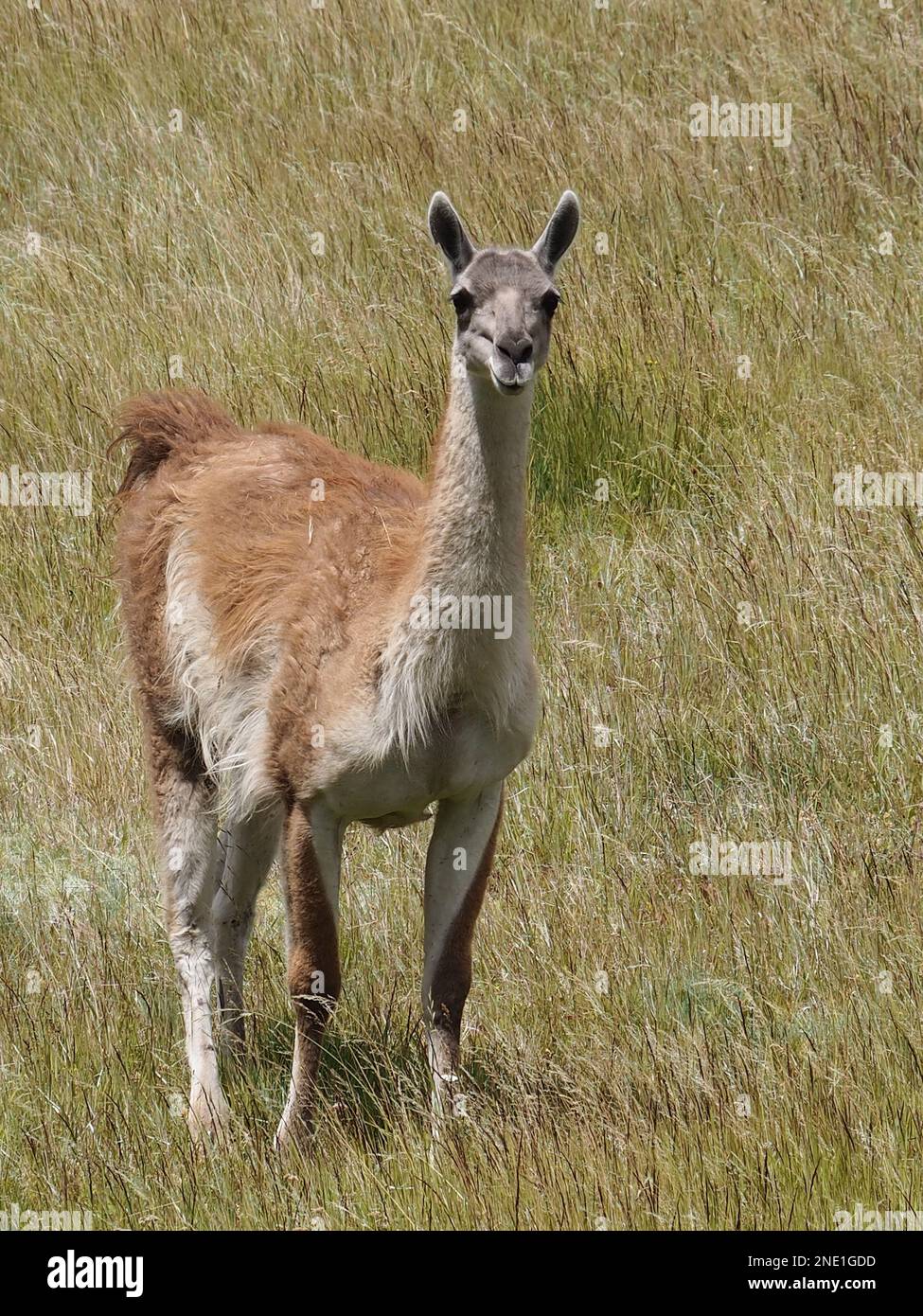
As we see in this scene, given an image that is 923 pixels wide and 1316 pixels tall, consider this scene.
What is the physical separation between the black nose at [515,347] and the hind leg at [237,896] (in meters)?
1.87

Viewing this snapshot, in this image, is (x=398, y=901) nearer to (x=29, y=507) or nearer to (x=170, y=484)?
(x=170, y=484)

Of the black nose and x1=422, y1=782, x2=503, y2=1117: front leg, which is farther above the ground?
the black nose

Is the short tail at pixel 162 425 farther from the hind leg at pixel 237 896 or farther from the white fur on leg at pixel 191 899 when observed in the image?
the hind leg at pixel 237 896

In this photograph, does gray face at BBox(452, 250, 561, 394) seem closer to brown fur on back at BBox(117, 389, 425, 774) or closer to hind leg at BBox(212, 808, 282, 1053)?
brown fur on back at BBox(117, 389, 425, 774)

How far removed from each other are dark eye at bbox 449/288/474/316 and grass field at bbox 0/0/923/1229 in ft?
6.26

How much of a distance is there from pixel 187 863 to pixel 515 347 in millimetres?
2142

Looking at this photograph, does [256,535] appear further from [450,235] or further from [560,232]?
[560,232]

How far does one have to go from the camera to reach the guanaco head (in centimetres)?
451

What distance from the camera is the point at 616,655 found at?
6848 millimetres

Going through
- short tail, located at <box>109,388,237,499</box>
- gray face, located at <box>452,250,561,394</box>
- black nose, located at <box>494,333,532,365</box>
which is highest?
short tail, located at <box>109,388,237,499</box>

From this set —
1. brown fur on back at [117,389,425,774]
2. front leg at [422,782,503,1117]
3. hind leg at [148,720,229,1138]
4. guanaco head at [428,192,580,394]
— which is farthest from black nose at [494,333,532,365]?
hind leg at [148,720,229,1138]

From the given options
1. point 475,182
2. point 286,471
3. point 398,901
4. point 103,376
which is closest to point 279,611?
point 286,471

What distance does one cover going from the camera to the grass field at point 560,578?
4656 mm

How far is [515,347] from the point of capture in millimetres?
4496
